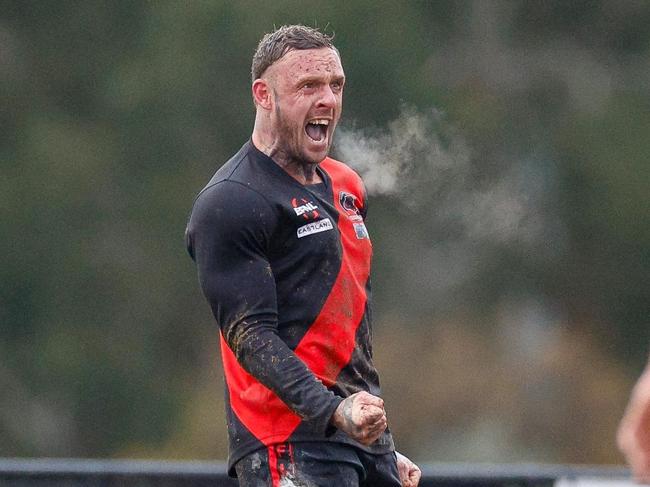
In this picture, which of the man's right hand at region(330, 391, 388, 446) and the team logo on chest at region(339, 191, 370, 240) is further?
the team logo on chest at region(339, 191, 370, 240)

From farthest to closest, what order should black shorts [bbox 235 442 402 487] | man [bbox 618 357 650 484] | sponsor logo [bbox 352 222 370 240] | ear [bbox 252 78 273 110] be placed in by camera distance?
sponsor logo [bbox 352 222 370 240] → ear [bbox 252 78 273 110] → black shorts [bbox 235 442 402 487] → man [bbox 618 357 650 484]

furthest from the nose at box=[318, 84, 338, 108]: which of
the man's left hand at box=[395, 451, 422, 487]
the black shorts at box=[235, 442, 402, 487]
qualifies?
the man's left hand at box=[395, 451, 422, 487]

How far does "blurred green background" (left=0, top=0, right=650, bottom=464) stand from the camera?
2070 cm

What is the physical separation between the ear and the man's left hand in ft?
3.96

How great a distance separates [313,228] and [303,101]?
39cm

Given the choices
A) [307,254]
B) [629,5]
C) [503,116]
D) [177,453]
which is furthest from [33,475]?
[629,5]

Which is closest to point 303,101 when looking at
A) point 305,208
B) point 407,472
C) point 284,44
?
point 284,44

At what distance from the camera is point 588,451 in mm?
21281

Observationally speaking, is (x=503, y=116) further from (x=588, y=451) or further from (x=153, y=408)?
(x=153, y=408)

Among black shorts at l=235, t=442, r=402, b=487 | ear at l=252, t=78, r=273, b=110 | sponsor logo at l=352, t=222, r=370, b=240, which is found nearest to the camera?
black shorts at l=235, t=442, r=402, b=487

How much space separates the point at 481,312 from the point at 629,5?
4.51 meters

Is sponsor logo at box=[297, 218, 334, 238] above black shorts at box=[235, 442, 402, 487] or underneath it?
above

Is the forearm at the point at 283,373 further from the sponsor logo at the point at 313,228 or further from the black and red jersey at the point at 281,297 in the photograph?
the sponsor logo at the point at 313,228

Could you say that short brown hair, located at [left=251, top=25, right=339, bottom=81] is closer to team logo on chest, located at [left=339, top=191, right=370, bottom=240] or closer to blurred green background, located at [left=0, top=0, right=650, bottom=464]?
team logo on chest, located at [left=339, top=191, right=370, bottom=240]
